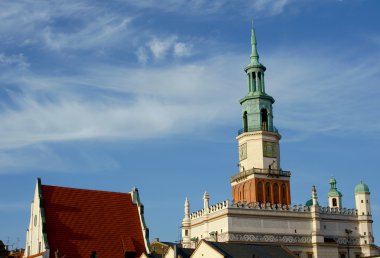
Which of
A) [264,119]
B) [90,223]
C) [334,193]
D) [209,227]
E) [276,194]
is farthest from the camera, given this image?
[334,193]

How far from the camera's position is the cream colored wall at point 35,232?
74050 millimetres

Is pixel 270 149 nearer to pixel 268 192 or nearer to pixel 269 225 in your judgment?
pixel 268 192

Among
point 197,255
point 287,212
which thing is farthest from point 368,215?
point 197,255

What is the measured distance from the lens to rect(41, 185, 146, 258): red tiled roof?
73750 mm

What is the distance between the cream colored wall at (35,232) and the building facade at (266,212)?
2098cm

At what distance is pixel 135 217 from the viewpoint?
265 ft

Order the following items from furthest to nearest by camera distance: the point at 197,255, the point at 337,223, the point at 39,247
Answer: the point at 337,223
the point at 39,247
the point at 197,255

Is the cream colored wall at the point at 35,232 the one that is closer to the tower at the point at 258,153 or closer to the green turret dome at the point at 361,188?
the tower at the point at 258,153

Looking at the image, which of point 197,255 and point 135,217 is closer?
point 197,255

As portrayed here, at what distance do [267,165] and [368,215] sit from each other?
15.8 m

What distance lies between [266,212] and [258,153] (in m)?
9.48

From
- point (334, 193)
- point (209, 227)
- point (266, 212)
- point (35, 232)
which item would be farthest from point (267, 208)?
point (35, 232)

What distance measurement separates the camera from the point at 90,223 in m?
76.8

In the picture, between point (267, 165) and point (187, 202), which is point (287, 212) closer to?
point (267, 165)
